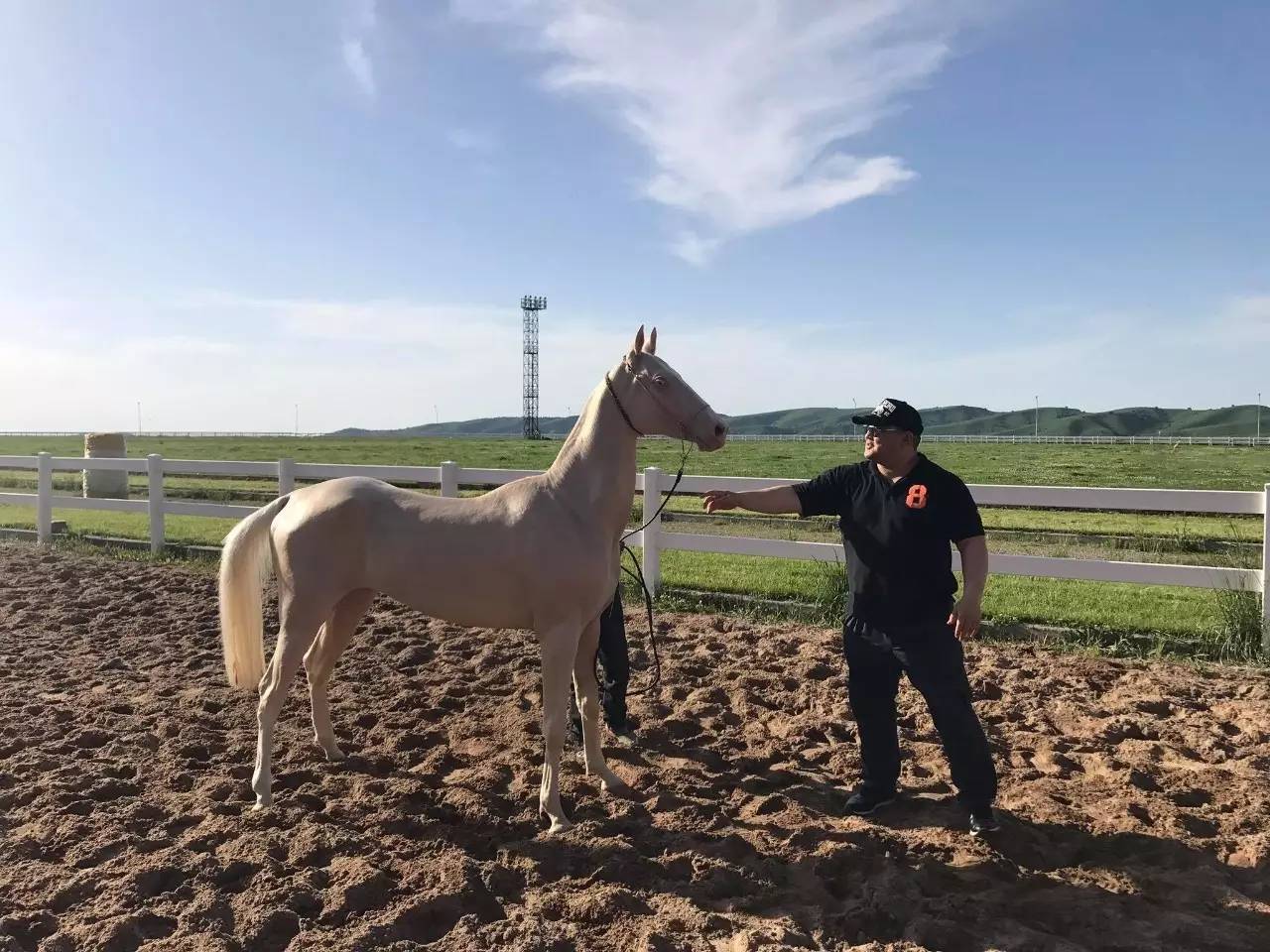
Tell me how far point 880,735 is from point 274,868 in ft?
8.80

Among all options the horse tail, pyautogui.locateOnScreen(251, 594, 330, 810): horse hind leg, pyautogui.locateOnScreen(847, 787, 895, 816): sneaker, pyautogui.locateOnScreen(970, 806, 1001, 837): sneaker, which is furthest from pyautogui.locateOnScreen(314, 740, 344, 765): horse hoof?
pyautogui.locateOnScreen(970, 806, 1001, 837): sneaker

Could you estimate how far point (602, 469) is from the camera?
150 inches

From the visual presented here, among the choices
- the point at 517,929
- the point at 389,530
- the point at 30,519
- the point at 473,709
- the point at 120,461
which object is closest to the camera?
the point at 517,929

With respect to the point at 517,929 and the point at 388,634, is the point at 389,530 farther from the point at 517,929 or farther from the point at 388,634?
the point at 388,634

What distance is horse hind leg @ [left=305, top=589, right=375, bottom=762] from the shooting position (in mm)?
4430

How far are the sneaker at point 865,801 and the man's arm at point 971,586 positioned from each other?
90cm

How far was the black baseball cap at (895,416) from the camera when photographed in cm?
357

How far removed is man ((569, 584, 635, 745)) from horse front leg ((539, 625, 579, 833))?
1.00m

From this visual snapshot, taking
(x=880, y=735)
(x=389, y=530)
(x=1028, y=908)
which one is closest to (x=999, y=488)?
(x=880, y=735)

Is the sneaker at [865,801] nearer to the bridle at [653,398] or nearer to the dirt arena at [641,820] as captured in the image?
the dirt arena at [641,820]

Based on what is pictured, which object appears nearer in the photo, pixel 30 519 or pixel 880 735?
pixel 880 735

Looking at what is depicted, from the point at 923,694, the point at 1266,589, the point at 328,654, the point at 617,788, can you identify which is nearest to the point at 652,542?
the point at 328,654

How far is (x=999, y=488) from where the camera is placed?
6.86 meters

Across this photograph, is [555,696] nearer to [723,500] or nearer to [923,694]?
[723,500]
